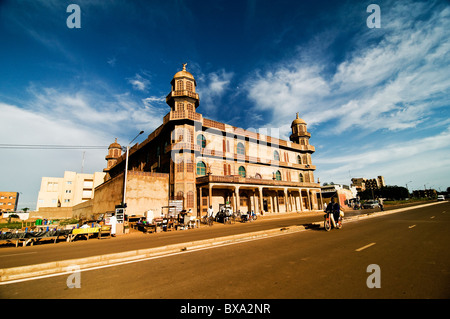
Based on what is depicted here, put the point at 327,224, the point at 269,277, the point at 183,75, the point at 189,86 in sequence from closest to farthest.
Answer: the point at 269,277 < the point at 327,224 < the point at 183,75 < the point at 189,86

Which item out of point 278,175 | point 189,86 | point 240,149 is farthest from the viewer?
point 278,175

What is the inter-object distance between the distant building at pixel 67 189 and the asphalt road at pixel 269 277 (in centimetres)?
6558

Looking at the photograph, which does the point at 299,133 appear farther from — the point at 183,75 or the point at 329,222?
the point at 329,222

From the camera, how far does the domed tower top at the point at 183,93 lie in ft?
84.5

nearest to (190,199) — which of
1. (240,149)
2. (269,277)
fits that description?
(240,149)

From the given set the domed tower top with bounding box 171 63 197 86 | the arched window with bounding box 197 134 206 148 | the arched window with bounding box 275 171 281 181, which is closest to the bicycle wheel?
the arched window with bounding box 197 134 206 148

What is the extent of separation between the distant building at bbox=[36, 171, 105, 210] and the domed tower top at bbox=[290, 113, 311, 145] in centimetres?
5623

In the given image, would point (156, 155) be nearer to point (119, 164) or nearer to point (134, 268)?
point (119, 164)

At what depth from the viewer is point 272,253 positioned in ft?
19.1

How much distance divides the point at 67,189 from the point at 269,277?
235ft

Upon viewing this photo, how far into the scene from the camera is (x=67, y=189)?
189ft

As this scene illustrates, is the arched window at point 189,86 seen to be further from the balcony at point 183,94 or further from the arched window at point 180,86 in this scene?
the balcony at point 183,94

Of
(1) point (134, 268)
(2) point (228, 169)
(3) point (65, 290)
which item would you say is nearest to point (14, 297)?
(3) point (65, 290)
